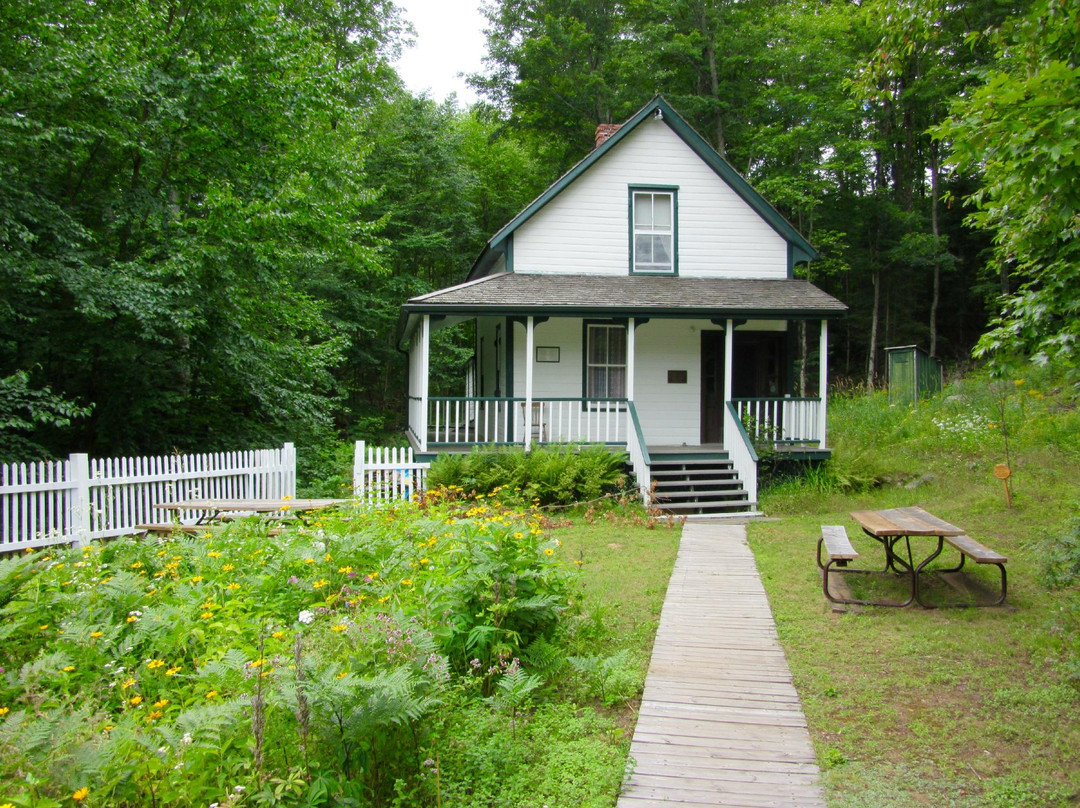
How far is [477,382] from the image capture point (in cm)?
2156

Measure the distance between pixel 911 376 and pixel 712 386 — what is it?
21.6ft

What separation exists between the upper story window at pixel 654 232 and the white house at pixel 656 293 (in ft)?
0.08

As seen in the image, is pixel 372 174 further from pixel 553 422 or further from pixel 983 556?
pixel 983 556

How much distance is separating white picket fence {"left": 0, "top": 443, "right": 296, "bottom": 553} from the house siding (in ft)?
24.0

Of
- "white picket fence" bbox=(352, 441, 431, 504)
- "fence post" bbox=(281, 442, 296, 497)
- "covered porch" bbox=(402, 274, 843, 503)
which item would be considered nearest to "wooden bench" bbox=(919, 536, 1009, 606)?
"covered porch" bbox=(402, 274, 843, 503)

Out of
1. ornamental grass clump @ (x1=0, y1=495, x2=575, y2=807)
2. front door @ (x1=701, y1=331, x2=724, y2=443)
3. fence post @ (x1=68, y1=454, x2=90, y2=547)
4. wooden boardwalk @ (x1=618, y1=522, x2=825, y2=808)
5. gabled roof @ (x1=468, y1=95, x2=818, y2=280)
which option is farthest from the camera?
front door @ (x1=701, y1=331, x2=724, y2=443)

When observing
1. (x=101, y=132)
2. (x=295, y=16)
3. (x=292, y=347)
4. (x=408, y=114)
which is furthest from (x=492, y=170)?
(x=101, y=132)

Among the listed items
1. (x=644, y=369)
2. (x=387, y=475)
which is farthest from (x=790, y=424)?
(x=387, y=475)

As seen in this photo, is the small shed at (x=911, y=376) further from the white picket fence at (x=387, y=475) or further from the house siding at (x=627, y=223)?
the white picket fence at (x=387, y=475)

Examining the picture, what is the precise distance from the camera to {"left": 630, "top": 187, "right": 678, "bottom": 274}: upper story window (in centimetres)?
1576

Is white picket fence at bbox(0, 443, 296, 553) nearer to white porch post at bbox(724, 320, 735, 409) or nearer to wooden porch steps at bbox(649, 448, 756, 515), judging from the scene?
wooden porch steps at bbox(649, 448, 756, 515)

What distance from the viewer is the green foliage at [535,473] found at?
493 inches

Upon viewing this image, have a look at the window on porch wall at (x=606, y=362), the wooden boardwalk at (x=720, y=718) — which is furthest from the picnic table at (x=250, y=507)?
the window on porch wall at (x=606, y=362)

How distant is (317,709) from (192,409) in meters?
13.7
